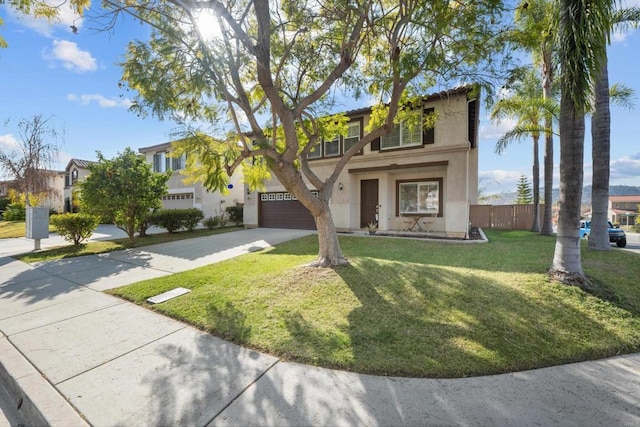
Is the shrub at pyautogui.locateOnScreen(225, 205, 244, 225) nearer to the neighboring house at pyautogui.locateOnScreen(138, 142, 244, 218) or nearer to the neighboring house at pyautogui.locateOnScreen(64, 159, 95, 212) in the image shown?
the neighboring house at pyautogui.locateOnScreen(138, 142, 244, 218)

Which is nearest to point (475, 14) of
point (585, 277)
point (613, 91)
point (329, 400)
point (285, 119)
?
point (285, 119)

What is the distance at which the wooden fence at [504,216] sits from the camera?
17750 millimetres

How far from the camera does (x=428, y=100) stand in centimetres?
1255

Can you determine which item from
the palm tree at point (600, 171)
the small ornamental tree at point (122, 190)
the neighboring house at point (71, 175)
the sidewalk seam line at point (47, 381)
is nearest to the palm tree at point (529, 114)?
the palm tree at point (600, 171)

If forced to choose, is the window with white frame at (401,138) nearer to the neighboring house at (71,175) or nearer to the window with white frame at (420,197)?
the window with white frame at (420,197)

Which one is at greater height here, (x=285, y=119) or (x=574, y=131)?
(x=285, y=119)

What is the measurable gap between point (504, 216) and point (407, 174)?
27.8 feet

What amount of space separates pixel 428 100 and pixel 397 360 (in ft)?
39.0

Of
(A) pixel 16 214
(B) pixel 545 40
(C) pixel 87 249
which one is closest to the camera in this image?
(B) pixel 545 40

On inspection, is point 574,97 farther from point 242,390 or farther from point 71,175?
point 71,175

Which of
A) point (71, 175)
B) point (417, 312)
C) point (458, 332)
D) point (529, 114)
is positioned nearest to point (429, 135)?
point (529, 114)

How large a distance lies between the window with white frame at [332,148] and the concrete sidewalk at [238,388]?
12.6 metres

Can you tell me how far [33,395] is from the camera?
2955 mm

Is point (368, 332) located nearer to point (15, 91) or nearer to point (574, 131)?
point (574, 131)
